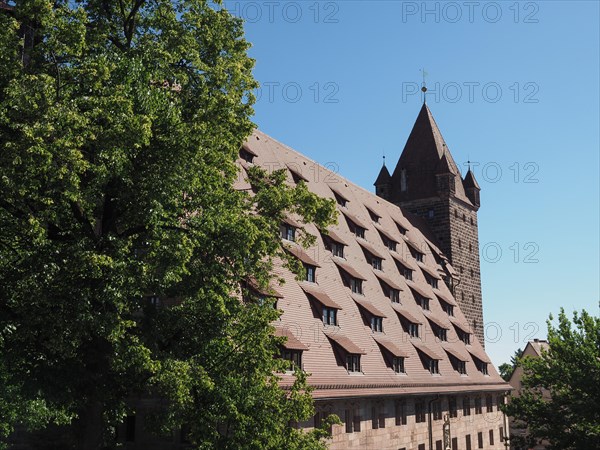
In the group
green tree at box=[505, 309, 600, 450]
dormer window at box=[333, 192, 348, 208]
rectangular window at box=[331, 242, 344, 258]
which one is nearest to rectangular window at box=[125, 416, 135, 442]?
rectangular window at box=[331, 242, 344, 258]

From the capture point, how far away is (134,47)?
16297 millimetres

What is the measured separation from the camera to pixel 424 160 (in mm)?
56344

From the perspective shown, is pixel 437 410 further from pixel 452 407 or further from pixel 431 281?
pixel 431 281

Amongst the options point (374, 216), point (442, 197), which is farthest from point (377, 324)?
point (442, 197)

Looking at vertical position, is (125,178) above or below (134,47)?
below

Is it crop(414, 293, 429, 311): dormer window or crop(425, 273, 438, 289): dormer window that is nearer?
crop(414, 293, 429, 311): dormer window

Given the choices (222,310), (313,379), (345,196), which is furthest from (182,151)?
(345,196)

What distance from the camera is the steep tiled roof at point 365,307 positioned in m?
28.7

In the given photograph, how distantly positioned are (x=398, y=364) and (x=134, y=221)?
22.1 metres

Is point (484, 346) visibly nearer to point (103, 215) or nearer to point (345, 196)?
point (345, 196)

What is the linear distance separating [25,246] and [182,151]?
12.6 feet

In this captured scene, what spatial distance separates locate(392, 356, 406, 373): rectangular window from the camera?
112ft

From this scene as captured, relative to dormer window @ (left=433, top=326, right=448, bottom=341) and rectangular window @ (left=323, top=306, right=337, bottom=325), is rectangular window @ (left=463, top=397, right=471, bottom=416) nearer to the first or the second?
dormer window @ (left=433, top=326, right=448, bottom=341)

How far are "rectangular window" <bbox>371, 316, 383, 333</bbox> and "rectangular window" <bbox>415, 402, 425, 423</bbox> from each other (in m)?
4.72
